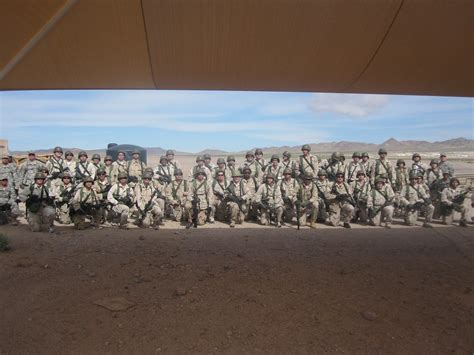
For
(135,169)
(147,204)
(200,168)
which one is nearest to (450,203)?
(200,168)

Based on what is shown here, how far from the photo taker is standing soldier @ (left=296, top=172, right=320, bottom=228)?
9.10 metres

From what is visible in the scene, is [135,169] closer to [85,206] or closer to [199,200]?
[85,206]

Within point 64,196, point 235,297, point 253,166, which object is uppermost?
point 253,166

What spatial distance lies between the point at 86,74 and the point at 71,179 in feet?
21.4

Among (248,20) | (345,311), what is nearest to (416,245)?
(345,311)

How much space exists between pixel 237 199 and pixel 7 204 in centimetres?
562

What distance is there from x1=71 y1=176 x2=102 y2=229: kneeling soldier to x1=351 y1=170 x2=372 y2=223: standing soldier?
6.66m

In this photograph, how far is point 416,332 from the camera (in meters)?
3.08

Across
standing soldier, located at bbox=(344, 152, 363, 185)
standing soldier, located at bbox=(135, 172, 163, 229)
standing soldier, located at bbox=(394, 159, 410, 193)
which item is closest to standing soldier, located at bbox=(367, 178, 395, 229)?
standing soldier, located at bbox=(344, 152, 363, 185)

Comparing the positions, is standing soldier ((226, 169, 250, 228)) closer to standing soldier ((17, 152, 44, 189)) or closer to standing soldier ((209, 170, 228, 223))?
standing soldier ((209, 170, 228, 223))

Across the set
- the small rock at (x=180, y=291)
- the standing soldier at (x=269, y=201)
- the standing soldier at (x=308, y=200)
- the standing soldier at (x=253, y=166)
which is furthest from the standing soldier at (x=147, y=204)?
the small rock at (x=180, y=291)

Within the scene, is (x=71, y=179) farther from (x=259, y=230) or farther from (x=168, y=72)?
(x=168, y=72)

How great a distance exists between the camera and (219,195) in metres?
9.97

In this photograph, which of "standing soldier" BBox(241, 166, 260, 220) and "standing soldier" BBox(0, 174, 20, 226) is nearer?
"standing soldier" BBox(0, 174, 20, 226)
